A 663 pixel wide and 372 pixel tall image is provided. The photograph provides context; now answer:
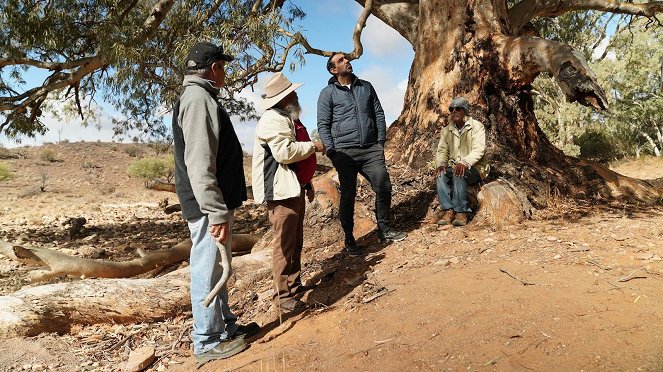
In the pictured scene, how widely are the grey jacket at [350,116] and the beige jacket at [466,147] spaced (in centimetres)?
86

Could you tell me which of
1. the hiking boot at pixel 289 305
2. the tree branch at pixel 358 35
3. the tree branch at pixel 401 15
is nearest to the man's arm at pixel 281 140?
the hiking boot at pixel 289 305

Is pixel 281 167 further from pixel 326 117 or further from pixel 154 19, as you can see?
pixel 154 19

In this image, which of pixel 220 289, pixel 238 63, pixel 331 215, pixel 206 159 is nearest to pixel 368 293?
pixel 220 289

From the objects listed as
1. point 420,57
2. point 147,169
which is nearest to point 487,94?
point 420,57

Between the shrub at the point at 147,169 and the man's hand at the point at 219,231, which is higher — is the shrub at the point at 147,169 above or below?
above

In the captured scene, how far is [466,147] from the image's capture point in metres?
5.12

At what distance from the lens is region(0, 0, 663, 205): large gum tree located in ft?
19.5

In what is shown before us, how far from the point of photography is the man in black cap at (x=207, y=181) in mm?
2896

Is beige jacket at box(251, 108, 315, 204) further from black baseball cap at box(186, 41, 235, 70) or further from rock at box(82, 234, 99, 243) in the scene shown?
rock at box(82, 234, 99, 243)

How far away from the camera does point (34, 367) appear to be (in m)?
3.39

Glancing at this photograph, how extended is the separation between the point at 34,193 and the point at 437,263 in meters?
17.9

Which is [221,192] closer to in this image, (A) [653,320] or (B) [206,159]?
(B) [206,159]

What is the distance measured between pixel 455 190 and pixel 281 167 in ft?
7.05

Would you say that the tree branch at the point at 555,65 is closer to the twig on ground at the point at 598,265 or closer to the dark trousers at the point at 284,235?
the twig on ground at the point at 598,265
